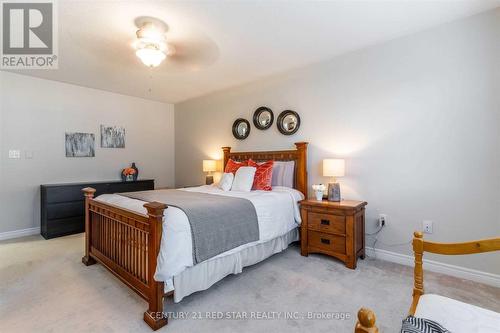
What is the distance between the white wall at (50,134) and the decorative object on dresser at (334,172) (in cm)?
381

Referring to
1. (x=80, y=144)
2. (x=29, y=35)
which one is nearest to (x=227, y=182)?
(x=29, y=35)

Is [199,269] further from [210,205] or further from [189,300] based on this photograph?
[210,205]

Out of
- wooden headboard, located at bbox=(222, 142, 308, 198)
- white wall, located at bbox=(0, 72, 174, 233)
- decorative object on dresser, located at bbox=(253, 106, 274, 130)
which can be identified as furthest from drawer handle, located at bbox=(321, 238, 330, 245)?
white wall, located at bbox=(0, 72, 174, 233)

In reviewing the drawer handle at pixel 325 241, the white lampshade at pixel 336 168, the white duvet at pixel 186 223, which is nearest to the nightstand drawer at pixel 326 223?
the drawer handle at pixel 325 241

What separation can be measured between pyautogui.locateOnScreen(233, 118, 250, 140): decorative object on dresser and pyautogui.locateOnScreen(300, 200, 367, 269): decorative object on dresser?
1.73 meters

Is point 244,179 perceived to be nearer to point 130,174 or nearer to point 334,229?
point 334,229

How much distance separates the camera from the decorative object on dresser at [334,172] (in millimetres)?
2807

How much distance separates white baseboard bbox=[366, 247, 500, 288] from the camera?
85.4 inches

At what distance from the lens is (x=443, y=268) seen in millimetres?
2383

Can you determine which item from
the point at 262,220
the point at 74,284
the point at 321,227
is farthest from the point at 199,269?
the point at 321,227

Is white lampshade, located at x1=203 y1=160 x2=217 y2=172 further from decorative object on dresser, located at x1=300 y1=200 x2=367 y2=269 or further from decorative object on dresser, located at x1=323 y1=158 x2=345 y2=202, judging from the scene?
decorative object on dresser, located at x1=323 y1=158 x2=345 y2=202

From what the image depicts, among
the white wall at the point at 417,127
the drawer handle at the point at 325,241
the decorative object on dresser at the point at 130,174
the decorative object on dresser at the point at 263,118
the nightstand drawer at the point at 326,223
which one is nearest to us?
the white wall at the point at 417,127

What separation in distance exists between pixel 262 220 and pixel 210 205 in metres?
0.64

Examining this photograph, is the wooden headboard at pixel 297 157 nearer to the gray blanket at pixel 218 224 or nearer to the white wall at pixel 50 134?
the gray blanket at pixel 218 224
